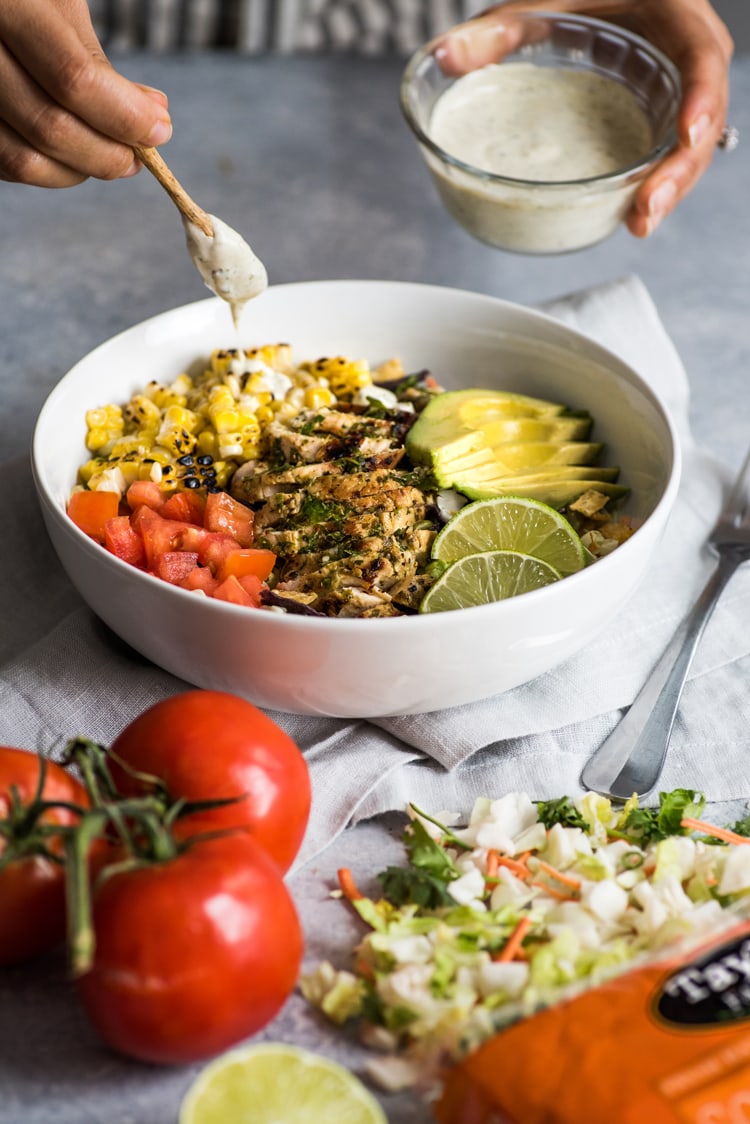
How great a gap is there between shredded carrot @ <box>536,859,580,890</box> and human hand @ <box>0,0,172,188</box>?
1.64m

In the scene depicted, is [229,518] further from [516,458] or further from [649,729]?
[649,729]

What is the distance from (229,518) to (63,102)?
0.94 m

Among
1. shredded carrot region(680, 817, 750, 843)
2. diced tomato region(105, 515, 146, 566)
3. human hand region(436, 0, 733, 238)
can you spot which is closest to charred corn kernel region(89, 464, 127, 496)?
diced tomato region(105, 515, 146, 566)

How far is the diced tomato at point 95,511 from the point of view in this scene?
2.65 metres

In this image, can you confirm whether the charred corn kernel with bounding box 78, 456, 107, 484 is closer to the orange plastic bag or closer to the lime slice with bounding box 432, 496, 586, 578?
the lime slice with bounding box 432, 496, 586, 578

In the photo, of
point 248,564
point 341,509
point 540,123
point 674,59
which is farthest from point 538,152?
point 248,564

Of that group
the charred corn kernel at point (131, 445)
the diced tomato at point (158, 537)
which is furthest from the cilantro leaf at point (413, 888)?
the charred corn kernel at point (131, 445)

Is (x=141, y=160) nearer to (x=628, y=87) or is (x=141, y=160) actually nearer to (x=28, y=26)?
(x=28, y=26)

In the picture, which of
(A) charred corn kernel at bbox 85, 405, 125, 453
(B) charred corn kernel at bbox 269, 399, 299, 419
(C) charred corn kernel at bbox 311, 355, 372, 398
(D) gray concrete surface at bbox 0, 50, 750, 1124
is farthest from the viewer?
(D) gray concrete surface at bbox 0, 50, 750, 1124

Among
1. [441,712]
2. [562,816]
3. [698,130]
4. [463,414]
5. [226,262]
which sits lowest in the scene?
[441,712]

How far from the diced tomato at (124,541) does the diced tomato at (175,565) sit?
10cm

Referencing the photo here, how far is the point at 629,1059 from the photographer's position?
1.53m

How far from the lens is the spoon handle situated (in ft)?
8.14

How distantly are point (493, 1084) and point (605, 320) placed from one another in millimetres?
2659
